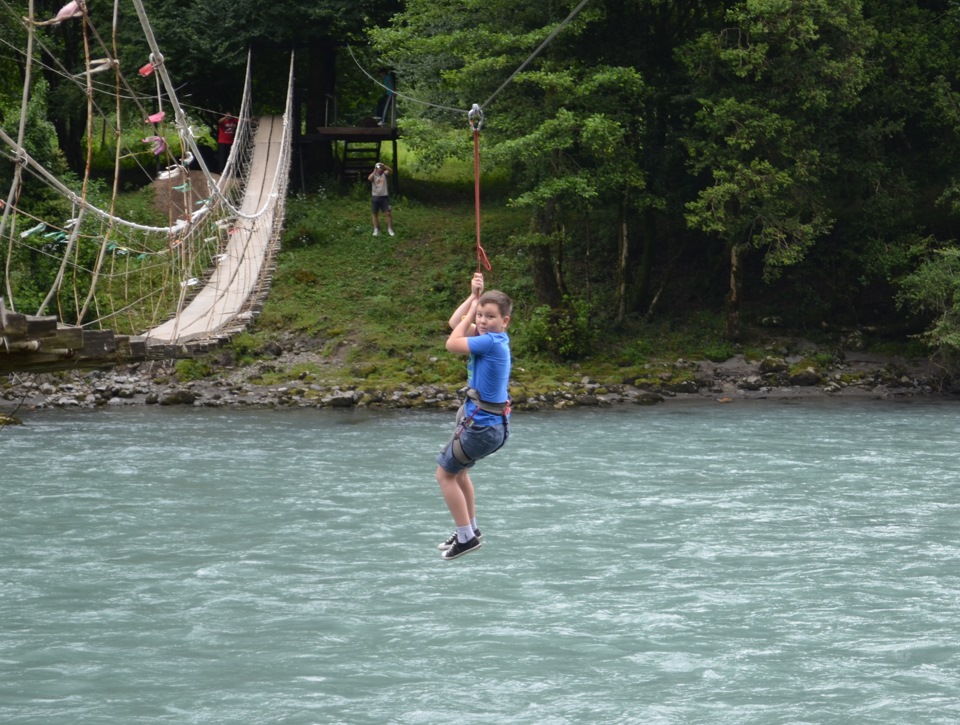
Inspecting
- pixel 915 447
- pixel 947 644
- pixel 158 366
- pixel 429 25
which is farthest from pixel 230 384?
pixel 947 644

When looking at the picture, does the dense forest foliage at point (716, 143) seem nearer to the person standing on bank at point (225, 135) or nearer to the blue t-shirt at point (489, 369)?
the person standing on bank at point (225, 135)

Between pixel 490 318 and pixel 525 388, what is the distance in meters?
13.7

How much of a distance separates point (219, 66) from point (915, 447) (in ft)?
56.1

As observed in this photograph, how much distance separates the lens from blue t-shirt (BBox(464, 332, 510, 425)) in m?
7.87

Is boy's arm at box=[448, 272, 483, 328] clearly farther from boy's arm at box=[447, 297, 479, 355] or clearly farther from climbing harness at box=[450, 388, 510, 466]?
climbing harness at box=[450, 388, 510, 466]

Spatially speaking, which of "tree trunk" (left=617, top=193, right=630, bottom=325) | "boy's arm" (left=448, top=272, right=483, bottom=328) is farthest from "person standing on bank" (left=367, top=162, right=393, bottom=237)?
"boy's arm" (left=448, top=272, right=483, bottom=328)

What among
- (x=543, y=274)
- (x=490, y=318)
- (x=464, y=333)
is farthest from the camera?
(x=543, y=274)

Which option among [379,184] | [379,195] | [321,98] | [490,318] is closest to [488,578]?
[490,318]

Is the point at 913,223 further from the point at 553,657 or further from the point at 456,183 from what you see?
the point at 553,657

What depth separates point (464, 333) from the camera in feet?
26.1

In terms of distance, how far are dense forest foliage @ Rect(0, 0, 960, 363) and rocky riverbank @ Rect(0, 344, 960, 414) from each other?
38.0 inches

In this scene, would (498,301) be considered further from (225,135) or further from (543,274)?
(225,135)

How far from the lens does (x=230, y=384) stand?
21953 mm

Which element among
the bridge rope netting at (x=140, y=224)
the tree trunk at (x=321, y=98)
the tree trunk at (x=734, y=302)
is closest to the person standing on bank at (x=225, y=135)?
the bridge rope netting at (x=140, y=224)
